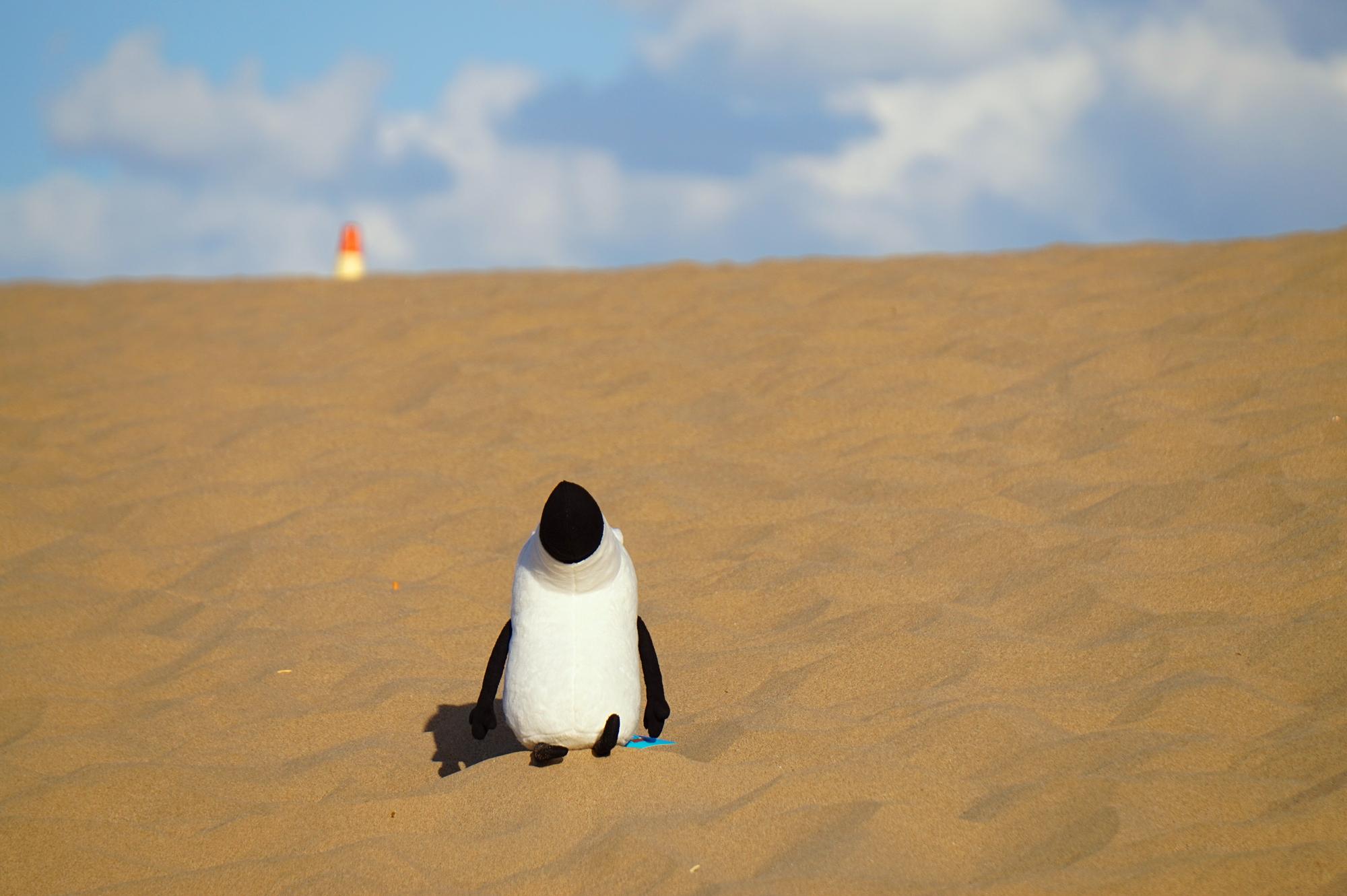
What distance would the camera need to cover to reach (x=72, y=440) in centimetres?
587

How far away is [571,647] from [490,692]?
0.91 feet

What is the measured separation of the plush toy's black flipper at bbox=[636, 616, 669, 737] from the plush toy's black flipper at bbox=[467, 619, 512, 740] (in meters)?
0.34

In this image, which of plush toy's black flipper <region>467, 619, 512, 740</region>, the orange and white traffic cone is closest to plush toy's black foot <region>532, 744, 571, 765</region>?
plush toy's black flipper <region>467, 619, 512, 740</region>

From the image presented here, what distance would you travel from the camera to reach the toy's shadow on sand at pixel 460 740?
336 cm

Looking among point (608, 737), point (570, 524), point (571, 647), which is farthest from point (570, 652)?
point (570, 524)

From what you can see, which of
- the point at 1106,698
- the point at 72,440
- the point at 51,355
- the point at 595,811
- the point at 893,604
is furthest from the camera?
the point at 51,355

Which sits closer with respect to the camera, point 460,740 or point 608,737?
point 608,737

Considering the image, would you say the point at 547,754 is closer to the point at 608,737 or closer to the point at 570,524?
the point at 608,737

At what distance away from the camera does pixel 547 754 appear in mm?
3029

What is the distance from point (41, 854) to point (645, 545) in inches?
88.1

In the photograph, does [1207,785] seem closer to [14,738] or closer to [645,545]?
[645,545]

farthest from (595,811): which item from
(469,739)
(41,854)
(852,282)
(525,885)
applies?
(852,282)

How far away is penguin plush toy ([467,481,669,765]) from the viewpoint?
300cm

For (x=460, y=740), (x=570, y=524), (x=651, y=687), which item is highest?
(x=570, y=524)
